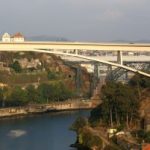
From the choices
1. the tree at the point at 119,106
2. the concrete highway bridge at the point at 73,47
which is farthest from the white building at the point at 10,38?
the tree at the point at 119,106

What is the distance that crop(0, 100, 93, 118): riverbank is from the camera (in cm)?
2541

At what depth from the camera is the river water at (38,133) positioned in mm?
17312

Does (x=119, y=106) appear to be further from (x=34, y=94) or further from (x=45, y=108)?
(x=34, y=94)

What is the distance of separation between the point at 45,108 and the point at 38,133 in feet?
22.1

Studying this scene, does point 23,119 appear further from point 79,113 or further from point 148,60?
point 148,60

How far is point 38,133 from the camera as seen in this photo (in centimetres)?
1966

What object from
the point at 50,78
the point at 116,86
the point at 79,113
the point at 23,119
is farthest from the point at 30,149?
the point at 50,78

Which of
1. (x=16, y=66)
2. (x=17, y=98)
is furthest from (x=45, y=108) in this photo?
(x=16, y=66)

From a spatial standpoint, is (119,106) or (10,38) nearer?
(119,106)

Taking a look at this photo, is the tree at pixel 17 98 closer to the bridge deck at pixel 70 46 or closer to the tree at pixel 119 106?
the bridge deck at pixel 70 46

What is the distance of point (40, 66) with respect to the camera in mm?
33344

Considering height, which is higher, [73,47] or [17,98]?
[73,47]

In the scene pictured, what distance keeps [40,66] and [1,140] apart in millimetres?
15226

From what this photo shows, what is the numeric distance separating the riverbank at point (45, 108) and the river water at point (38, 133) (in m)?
1.02
